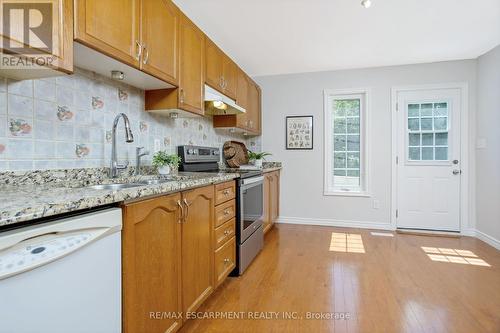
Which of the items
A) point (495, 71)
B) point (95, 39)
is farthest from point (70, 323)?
point (495, 71)

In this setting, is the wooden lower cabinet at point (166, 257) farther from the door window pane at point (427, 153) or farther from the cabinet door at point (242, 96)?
the door window pane at point (427, 153)

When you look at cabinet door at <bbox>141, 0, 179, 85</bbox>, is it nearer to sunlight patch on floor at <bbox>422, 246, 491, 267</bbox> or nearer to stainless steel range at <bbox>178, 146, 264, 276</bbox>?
stainless steel range at <bbox>178, 146, 264, 276</bbox>

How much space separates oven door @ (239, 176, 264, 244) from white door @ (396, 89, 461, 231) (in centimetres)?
217

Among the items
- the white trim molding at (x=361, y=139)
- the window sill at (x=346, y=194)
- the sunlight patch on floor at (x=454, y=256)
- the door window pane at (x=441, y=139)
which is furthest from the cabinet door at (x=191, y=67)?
the door window pane at (x=441, y=139)

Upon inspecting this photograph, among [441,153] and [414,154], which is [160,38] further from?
[441,153]

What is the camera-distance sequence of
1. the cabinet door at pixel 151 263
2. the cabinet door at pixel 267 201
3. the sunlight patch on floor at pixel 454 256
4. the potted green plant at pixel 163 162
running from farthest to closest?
the cabinet door at pixel 267 201 < the sunlight patch on floor at pixel 454 256 < the potted green plant at pixel 163 162 < the cabinet door at pixel 151 263

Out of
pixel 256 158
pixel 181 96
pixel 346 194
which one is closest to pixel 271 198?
pixel 256 158

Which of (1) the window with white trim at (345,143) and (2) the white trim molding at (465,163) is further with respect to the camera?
(1) the window with white trim at (345,143)

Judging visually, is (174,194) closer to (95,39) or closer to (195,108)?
(95,39)

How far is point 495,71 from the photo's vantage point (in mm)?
3115

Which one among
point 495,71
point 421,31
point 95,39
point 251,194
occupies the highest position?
point 421,31

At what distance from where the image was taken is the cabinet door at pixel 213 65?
2.44 meters

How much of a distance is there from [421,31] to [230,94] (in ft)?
6.65

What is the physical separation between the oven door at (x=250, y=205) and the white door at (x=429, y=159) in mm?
2174
